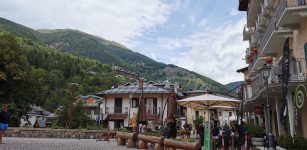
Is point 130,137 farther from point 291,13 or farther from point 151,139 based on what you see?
point 291,13

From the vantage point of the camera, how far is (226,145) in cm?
1650

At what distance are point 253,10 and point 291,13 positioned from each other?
46.8 feet

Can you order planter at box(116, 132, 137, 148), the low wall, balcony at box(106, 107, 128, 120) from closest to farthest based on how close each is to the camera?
planter at box(116, 132, 137, 148) → the low wall → balcony at box(106, 107, 128, 120)

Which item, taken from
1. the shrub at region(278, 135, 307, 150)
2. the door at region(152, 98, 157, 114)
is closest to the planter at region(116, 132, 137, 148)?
the shrub at region(278, 135, 307, 150)

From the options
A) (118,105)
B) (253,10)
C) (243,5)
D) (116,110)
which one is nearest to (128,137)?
(253,10)

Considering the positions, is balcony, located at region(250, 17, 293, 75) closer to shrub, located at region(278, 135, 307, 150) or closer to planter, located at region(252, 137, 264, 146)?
planter, located at region(252, 137, 264, 146)

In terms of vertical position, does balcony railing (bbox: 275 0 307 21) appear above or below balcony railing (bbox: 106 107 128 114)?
above

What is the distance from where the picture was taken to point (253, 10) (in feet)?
93.4

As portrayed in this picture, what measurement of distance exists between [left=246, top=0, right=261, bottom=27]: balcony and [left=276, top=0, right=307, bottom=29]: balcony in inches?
406

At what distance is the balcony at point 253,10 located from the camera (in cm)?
2699

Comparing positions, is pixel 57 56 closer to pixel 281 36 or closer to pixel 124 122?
pixel 124 122

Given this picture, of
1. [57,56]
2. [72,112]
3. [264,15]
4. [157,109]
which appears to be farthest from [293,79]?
[57,56]

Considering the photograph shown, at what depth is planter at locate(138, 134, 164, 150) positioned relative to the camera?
14.2 meters

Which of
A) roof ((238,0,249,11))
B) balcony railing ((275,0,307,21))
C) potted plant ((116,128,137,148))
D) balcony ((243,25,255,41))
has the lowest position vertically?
potted plant ((116,128,137,148))
